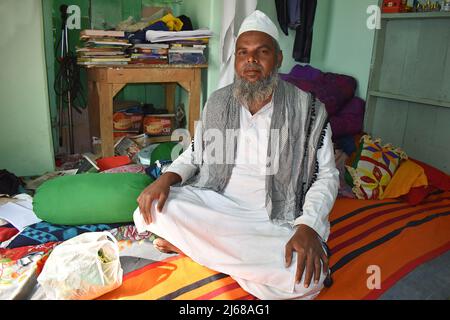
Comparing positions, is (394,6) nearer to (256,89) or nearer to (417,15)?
(417,15)

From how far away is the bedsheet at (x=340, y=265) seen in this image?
149 centimetres

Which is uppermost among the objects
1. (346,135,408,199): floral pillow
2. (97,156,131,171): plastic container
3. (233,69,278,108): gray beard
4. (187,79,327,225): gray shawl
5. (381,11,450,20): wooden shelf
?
(381,11,450,20): wooden shelf

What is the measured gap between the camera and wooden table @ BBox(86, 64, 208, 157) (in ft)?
9.29

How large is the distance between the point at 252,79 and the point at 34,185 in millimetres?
1583

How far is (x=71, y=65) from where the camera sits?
3.21 metres

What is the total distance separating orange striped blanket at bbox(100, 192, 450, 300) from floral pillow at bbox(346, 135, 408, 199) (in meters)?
0.08

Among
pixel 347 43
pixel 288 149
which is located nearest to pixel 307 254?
pixel 288 149

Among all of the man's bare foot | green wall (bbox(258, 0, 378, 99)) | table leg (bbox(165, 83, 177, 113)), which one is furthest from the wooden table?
the man's bare foot

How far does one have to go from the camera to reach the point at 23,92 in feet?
8.23

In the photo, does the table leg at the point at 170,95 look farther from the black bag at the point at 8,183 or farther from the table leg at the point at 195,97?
the black bag at the point at 8,183

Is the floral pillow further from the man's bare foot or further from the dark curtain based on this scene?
the man's bare foot

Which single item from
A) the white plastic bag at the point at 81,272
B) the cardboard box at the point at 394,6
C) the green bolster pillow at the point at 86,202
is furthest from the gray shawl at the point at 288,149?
the cardboard box at the point at 394,6

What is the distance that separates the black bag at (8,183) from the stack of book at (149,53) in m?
1.13
